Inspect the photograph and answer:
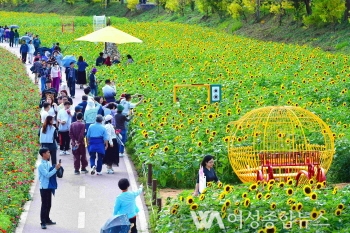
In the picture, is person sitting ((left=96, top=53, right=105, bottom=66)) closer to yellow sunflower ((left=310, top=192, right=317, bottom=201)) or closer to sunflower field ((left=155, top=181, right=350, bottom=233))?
sunflower field ((left=155, top=181, right=350, bottom=233))

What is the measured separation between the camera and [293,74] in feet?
96.0

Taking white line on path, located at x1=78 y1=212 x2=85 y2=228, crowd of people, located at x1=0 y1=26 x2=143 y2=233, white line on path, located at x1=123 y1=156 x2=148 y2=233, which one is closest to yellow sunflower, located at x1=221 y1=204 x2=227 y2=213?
crowd of people, located at x1=0 y1=26 x2=143 y2=233

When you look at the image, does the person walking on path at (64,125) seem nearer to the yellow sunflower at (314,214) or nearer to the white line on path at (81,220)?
the white line on path at (81,220)

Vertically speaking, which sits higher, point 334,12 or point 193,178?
point 334,12

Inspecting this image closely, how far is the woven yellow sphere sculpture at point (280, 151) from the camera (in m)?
14.3

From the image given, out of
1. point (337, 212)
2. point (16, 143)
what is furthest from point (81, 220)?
point (16, 143)

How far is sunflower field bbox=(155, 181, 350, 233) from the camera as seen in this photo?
1068cm

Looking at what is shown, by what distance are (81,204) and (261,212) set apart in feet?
15.4

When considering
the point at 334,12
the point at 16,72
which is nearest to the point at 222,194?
the point at 16,72

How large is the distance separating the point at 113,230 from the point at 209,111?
10231mm

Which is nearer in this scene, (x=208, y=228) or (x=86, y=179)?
(x=208, y=228)

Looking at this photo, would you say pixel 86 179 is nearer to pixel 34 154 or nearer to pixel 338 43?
pixel 34 154

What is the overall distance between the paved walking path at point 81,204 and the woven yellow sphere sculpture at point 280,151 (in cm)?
206

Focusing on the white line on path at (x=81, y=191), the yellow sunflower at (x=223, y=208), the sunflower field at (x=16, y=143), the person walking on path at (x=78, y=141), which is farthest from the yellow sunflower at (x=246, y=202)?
the person walking on path at (x=78, y=141)
